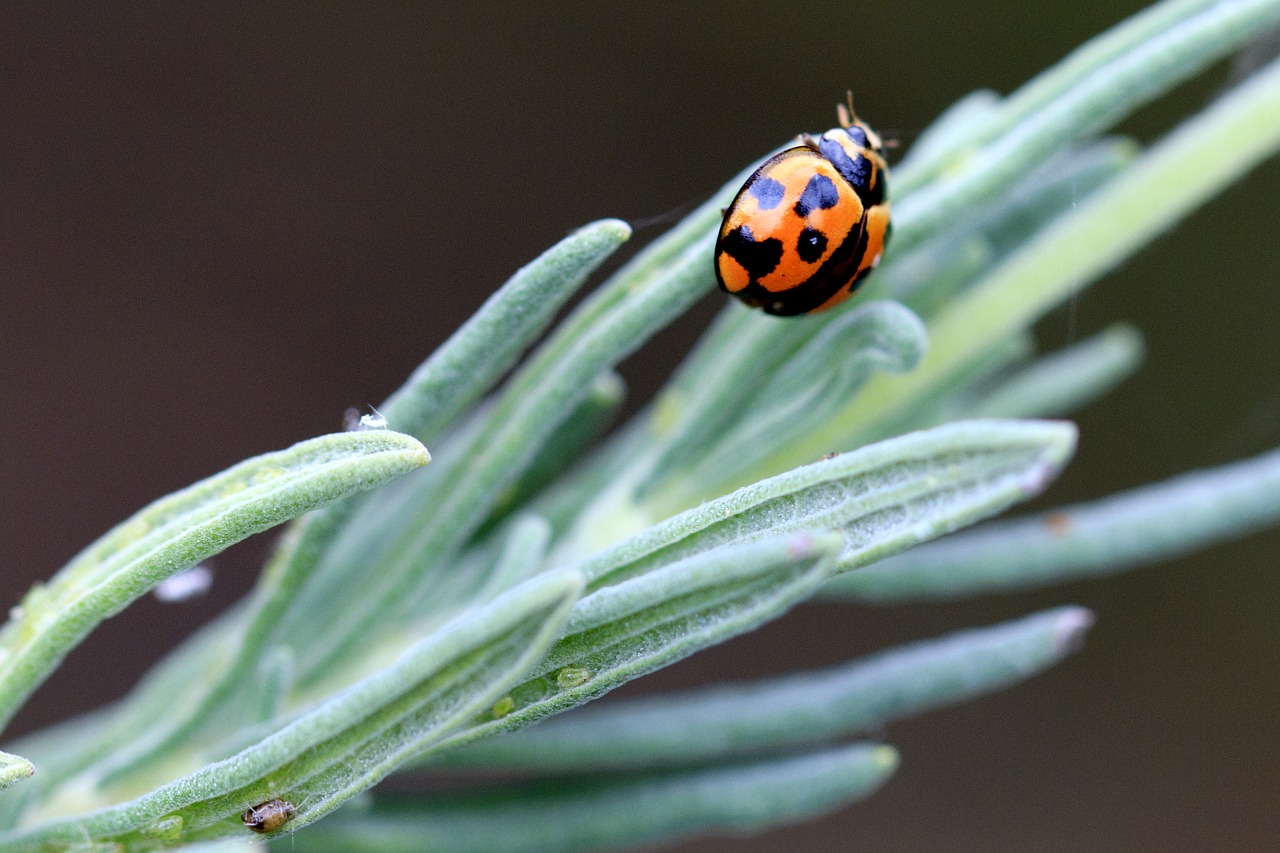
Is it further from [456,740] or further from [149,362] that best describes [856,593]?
[149,362]

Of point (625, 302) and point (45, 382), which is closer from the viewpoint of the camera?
point (625, 302)

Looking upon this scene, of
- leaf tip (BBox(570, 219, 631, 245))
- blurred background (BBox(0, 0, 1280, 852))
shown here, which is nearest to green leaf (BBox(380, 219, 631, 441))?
leaf tip (BBox(570, 219, 631, 245))

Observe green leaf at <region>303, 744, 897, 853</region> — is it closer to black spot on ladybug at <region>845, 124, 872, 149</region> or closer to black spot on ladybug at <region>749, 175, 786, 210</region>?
black spot on ladybug at <region>749, 175, 786, 210</region>

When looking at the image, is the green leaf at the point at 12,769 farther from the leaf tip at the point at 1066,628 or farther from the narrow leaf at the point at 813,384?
the leaf tip at the point at 1066,628

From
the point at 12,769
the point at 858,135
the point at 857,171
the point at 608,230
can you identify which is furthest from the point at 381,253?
the point at 12,769

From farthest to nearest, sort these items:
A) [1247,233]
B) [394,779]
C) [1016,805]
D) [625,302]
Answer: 1. [1016,805]
2. [1247,233]
3. [394,779]
4. [625,302]

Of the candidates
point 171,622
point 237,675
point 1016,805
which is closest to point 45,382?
point 171,622
